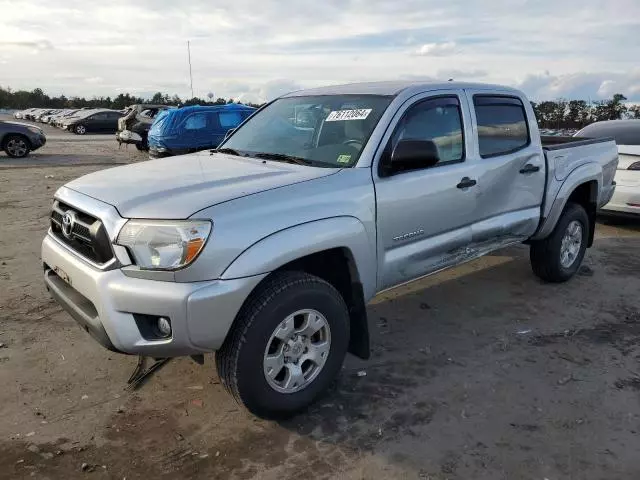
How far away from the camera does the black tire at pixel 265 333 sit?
2.79m

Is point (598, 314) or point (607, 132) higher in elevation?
point (607, 132)

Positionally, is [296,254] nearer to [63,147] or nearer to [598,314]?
[598,314]

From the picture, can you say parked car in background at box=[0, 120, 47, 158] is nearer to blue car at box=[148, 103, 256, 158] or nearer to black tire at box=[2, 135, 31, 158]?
black tire at box=[2, 135, 31, 158]

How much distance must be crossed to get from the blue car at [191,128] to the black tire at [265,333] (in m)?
12.1

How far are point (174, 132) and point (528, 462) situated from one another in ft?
44.2

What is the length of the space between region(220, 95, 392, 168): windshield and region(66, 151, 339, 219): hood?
0.19m

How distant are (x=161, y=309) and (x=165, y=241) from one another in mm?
325

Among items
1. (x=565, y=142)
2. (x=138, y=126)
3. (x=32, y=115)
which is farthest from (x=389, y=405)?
(x=32, y=115)

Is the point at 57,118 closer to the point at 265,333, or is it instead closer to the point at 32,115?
the point at 32,115

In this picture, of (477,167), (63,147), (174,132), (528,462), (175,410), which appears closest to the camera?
(528,462)

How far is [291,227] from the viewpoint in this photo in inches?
113

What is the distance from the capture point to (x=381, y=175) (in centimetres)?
341

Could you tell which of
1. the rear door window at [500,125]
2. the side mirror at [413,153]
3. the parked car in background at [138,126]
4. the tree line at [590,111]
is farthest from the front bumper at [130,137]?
the side mirror at [413,153]

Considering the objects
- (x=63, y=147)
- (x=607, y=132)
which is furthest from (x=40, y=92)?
(x=607, y=132)
